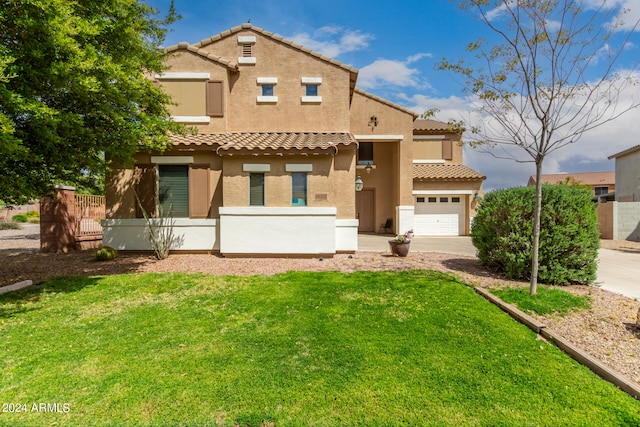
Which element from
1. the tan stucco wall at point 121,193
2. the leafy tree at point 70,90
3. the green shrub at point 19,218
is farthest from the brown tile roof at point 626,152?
the green shrub at point 19,218

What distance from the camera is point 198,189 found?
10750mm

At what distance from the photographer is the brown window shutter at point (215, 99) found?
39.4 ft

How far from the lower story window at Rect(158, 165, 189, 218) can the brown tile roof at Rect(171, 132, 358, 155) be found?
3.63ft

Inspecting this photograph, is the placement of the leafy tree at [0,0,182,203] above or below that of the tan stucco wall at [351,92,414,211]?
below

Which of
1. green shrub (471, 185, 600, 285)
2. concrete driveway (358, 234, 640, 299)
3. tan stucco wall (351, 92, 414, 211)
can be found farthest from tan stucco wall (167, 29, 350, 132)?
green shrub (471, 185, 600, 285)

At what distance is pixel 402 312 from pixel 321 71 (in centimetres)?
1088

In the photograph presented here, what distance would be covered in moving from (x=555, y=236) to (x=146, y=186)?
1249 centimetres

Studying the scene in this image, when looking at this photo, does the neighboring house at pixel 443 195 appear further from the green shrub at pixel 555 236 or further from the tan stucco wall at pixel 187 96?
the tan stucco wall at pixel 187 96

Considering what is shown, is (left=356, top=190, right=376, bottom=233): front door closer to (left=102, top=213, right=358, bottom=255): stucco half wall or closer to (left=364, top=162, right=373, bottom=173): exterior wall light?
(left=364, top=162, right=373, bottom=173): exterior wall light

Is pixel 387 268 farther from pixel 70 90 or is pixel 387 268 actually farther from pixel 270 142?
pixel 70 90

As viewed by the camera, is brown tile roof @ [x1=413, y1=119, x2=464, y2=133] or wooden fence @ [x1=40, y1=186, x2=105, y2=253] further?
brown tile roof @ [x1=413, y1=119, x2=464, y2=133]

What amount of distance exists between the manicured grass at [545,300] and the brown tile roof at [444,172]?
12151 mm

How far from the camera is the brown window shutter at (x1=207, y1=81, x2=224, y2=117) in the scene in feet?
39.4

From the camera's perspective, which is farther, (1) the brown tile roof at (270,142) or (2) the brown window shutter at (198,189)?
(2) the brown window shutter at (198,189)
